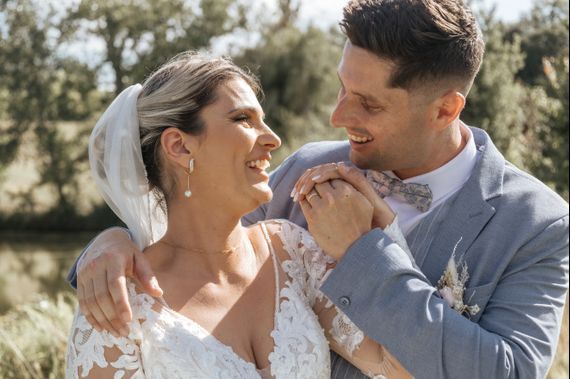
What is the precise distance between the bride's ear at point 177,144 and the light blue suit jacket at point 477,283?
733 millimetres

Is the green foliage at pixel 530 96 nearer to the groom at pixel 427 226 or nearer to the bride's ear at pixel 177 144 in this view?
the groom at pixel 427 226

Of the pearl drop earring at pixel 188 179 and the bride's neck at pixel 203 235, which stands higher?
the pearl drop earring at pixel 188 179

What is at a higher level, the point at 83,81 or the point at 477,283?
the point at 477,283

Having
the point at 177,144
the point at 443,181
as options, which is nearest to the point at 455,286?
the point at 443,181

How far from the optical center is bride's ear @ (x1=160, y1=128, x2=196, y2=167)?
2.96m

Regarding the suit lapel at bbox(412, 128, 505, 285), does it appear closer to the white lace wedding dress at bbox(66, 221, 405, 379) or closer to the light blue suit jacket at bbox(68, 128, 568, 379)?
the light blue suit jacket at bbox(68, 128, 568, 379)

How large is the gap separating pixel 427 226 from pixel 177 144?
103 centimetres

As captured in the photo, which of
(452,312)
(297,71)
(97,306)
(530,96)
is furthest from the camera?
(297,71)

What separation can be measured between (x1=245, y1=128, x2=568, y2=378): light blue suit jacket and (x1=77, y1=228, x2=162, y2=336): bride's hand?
0.67 metres

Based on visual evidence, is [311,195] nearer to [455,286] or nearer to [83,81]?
[455,286]

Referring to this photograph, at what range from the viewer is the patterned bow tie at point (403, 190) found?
312 cm

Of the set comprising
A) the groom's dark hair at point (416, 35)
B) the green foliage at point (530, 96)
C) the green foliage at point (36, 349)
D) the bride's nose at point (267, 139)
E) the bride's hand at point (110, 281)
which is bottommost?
the green foliage at point (36, 349)

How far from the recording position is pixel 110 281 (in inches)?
100

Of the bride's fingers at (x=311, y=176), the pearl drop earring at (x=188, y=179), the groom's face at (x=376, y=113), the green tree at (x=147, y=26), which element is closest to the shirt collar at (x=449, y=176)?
the groom's face at (x=376, y=113)
